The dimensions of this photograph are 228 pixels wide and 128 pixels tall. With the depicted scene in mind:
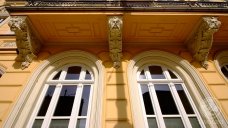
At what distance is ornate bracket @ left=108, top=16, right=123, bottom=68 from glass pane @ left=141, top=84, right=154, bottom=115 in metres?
0.98

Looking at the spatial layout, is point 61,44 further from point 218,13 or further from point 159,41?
point 218,13

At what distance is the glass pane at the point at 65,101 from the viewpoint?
15.1 ft

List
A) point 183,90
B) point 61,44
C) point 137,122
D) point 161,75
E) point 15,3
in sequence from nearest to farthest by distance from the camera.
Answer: point 137,122 < point 183,90 < point 161,75 < point 61,44 < point 15,3

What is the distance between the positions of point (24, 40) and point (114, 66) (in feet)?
8.72

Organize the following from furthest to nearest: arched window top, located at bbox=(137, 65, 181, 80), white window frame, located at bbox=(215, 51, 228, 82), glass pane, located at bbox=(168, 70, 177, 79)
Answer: white window frame, located at bbox=(215, 51, 228, 82)
glass pane, located at bbox=(168, 70, 177, 79)
arched window top, located at bbox=(137, 65, 181, 80)

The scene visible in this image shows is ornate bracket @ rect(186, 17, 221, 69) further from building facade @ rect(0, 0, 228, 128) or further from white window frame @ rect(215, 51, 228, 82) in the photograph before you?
white window frame @ rect(215, 51, 228, 82)

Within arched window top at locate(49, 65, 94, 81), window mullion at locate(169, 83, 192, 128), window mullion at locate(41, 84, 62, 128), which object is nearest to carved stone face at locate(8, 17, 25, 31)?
arched window top at locate(49, 65, 94, 81)

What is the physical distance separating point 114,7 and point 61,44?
218 centimetres

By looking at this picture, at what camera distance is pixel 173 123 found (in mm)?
4383

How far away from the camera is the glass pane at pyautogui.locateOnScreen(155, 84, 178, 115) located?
464 cm

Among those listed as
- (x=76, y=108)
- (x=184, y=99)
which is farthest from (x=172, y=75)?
(x=76, y=108)

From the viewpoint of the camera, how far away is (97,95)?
4.72 metres

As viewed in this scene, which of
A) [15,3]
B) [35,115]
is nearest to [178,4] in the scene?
[35,115]

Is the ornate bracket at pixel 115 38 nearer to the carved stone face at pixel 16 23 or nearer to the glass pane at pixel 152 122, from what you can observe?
the glass pane at pixel 152 122
